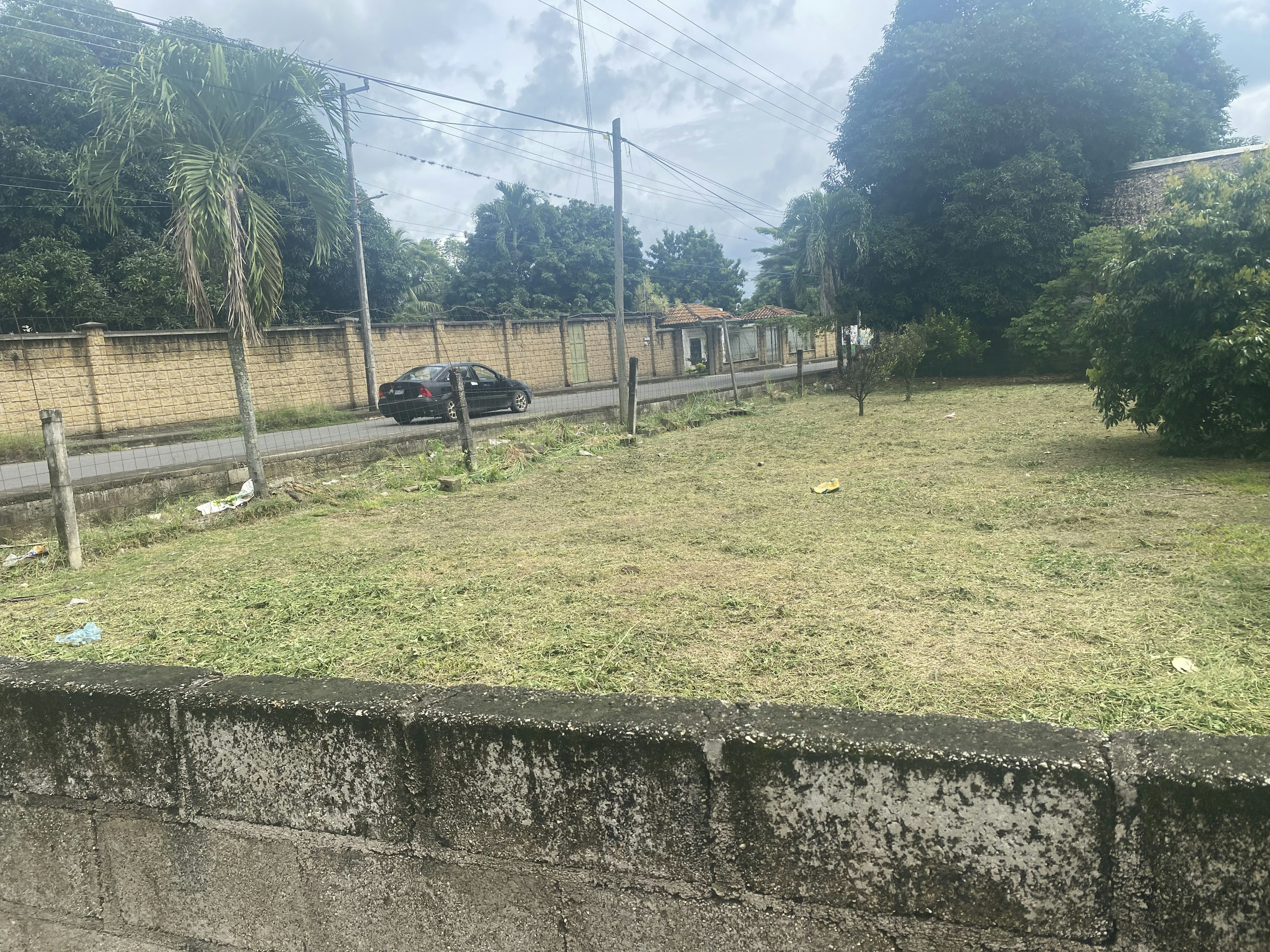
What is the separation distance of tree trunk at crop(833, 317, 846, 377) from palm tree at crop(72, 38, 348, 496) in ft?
38.6

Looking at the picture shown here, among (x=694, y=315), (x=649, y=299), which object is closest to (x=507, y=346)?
(x=694, y=315)

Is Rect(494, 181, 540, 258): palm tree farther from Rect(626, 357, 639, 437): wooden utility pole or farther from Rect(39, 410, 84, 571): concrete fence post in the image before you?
Rect(39, 410, 84, 571): concrete fence post

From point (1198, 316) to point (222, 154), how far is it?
931cm

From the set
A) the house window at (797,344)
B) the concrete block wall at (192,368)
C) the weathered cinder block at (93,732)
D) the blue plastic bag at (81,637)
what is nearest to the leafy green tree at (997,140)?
the concrete block wall at (192,368)

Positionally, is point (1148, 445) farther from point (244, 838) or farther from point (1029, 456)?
point (244, 838)

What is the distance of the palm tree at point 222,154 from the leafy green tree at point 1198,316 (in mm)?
8183

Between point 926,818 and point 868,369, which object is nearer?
point 926,818

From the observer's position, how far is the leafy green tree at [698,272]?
58469 millimetres

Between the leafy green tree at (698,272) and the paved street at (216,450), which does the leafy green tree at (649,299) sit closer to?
the leafy green tree at (698,272)

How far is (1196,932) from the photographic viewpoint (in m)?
1.36

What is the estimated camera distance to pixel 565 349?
29.6 metres

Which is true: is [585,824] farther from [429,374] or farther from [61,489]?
[429,374]

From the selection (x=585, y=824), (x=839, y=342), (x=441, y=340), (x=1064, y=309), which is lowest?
(x=585, y=824)

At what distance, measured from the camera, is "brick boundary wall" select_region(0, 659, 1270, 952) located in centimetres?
139
